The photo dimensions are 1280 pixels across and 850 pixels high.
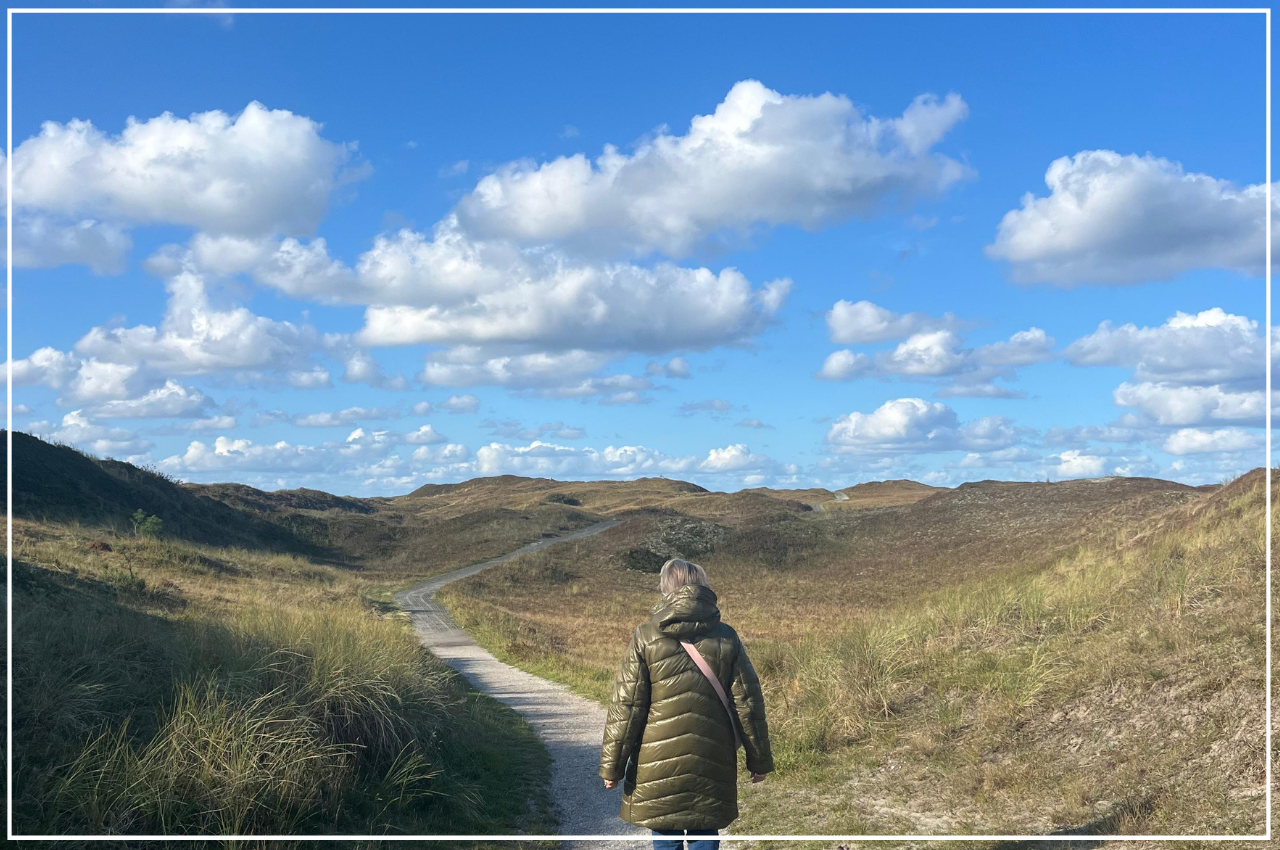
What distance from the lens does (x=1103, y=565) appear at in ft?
46.8

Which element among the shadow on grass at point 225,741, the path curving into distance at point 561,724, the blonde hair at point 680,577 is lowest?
the path curving into distance at point 561,724

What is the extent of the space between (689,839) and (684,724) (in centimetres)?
68

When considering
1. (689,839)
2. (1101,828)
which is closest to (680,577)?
(689,839)

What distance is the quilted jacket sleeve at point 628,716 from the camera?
185 inches

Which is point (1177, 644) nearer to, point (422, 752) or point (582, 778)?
point (582, 778)

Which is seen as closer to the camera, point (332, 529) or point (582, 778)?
point (582, 778)

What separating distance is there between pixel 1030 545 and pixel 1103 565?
2406 centimetres

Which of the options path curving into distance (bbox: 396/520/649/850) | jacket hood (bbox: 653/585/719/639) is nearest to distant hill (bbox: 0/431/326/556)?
path curving into distance (bbox: 396/520/649/850)

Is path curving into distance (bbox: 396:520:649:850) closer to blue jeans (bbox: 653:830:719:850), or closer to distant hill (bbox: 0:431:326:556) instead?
blue jeans (bbox: 653:830:719:850)

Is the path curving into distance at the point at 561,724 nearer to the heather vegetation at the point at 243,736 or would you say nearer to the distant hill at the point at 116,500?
the heather vegetation at the point at 243,736

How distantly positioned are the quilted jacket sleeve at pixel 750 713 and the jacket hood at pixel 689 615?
23 cm

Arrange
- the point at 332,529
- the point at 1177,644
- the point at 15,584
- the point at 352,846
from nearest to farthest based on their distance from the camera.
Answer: the point at 352,846, the point at 1177,644, the point at 15,584, the point at 332,529

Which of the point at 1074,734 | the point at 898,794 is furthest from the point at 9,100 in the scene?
the point at 1074,734

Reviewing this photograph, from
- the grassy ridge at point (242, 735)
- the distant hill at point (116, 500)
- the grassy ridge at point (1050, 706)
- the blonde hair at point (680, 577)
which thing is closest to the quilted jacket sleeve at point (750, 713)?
the blonde hair at point (680, 577)
